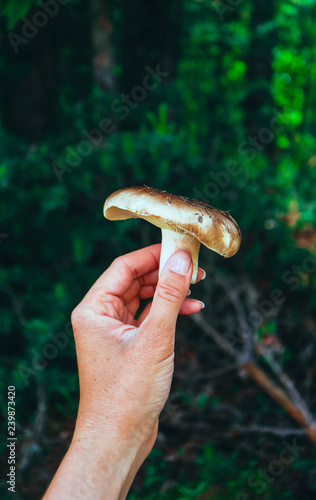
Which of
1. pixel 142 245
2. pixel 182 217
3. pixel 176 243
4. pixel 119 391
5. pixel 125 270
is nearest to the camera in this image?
pixel 182 217

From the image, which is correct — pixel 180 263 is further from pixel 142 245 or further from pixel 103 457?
pixel 142 245

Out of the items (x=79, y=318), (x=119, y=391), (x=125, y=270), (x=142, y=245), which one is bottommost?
(x=119, y=391)

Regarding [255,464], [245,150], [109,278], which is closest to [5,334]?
[109,278]

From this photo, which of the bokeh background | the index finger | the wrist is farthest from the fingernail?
the bokeh background

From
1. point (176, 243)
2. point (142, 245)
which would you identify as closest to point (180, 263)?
point (176, 243)

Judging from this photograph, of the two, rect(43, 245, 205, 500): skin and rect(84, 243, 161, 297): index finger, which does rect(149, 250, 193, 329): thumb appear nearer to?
rect(43, 245, 205, 500): skin

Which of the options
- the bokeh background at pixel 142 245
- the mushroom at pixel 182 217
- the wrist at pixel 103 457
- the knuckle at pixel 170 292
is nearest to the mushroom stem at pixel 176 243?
the mushroom at pixel 182 217
